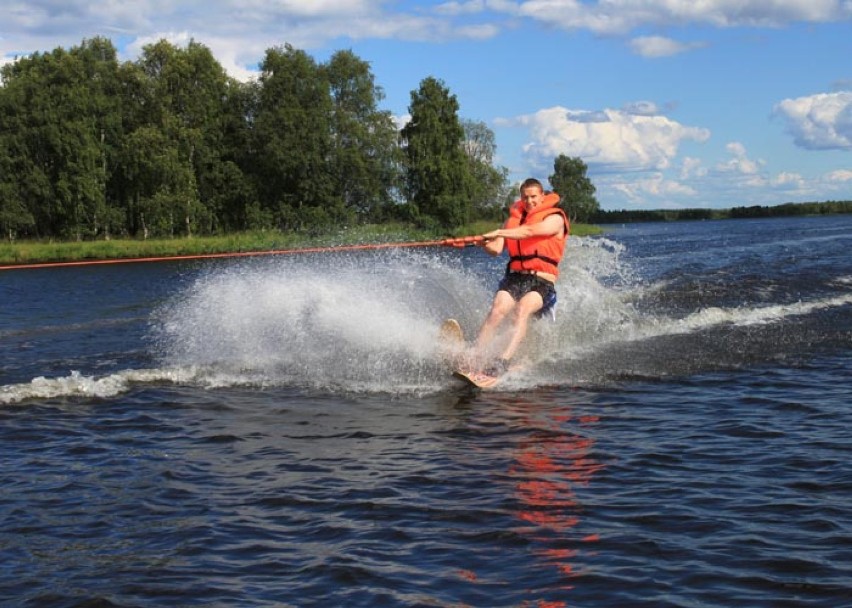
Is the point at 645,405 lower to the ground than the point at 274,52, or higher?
lower

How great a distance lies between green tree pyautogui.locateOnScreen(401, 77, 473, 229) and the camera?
71.4 m

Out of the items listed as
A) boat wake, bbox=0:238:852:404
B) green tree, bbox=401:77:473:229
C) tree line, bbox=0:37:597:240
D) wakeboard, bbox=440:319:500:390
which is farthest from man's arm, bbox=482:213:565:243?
green tree, bbox=401:77:473:229

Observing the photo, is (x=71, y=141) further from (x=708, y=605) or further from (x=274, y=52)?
(x=708, y=605)

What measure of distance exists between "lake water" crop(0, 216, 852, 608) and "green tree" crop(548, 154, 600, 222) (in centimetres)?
10696

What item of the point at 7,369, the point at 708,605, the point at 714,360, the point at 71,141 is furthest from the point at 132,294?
the point at 71,141

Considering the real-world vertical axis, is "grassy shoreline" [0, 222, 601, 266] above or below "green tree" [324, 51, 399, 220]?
below

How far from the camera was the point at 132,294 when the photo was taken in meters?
27.1

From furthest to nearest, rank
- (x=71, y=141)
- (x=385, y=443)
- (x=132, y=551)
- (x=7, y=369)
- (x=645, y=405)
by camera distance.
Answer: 1. (x=71, y=141)
2. (x=7, y=369)
3. (x=645, y=405)
4. (x=385, y=443)
5. (x=132, y=551)

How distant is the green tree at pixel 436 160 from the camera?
71438mm

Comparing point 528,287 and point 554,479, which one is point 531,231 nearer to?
point 528,287

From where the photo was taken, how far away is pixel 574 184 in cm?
12175

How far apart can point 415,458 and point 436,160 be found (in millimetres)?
65731

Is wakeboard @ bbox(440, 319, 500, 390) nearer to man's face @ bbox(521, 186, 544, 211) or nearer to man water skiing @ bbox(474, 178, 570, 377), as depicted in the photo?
man water skiing @ bbox(474, 178, 570, 377)

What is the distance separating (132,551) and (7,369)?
839 cm
